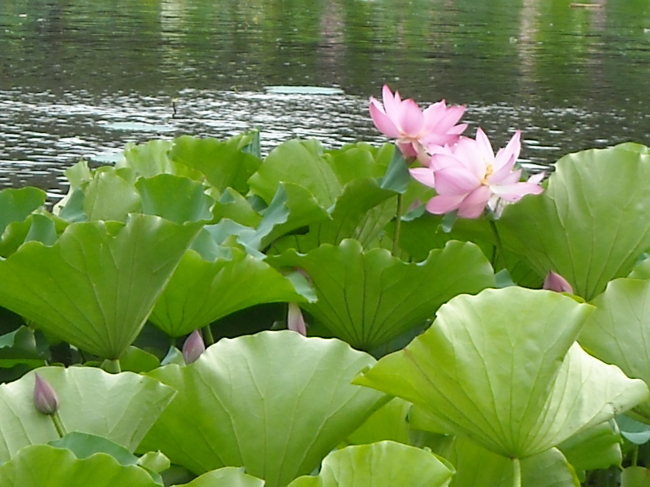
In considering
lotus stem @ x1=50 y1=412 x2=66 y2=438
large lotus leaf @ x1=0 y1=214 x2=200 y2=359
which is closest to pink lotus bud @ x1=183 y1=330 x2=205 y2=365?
large lotus leaf @ x1=0 y1=214 x2=200 y2=359

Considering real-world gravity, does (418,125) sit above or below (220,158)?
above

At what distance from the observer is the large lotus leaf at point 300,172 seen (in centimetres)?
121

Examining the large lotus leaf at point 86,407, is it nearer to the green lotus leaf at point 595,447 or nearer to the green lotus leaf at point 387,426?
the green lotus leaf at point 387,426

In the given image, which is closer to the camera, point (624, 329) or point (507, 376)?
point (507, 376)

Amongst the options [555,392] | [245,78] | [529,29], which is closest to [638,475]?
[555,392]

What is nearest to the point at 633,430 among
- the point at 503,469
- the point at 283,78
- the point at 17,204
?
the point at 503,469

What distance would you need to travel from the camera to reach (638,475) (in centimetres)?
78

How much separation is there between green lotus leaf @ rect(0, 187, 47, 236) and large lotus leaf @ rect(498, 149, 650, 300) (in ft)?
1.59

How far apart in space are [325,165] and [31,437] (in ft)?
2.14

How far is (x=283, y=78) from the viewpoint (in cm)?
672

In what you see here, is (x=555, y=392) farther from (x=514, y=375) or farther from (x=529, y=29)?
(x=529, y=29)

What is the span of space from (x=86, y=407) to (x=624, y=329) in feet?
1.30

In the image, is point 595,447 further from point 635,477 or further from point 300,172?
point 300,172

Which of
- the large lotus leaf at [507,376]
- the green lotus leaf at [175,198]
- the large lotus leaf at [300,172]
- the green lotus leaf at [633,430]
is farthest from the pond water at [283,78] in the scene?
the large lotus leaf at [507,376]
